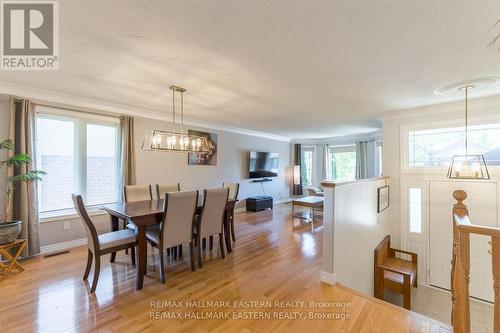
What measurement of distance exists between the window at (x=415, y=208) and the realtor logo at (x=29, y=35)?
538 centimetres

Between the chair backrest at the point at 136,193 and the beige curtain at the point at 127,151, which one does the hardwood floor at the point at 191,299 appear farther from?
the beige curtain at the point at 127,151

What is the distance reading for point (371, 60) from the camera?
2.19 m

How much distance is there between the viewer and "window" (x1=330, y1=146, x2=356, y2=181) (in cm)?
724

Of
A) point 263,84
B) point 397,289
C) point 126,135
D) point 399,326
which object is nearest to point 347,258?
point 399,326

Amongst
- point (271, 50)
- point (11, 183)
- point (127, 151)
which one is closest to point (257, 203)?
point (127, 151)

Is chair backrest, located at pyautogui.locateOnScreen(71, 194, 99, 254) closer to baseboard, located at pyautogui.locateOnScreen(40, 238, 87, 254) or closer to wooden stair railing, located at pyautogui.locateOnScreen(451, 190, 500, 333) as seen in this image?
baseboard, located at pyautogui.locateOnScreen(40, 238, 87, 254)

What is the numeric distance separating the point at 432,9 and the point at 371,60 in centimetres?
71

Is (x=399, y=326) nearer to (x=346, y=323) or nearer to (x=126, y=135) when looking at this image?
(x=346, y=323)

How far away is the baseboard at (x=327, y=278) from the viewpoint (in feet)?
8.04

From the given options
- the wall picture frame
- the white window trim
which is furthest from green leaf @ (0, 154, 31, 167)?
the white window trim

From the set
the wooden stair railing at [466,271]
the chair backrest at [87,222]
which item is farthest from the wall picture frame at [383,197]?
the chair backrest at [87,222]

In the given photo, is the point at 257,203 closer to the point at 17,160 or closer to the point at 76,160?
the point at 76,160

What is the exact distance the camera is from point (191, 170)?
5180mm

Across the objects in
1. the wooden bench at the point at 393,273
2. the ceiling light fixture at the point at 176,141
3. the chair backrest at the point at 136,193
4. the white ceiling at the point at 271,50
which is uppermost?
the white ceiling at the point at 271,50
